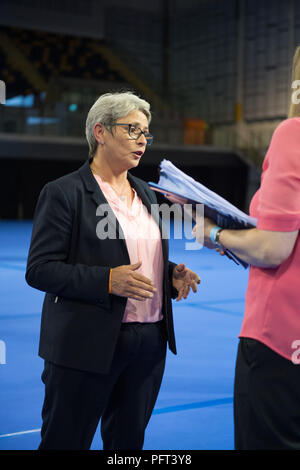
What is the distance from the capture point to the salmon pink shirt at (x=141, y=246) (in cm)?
240

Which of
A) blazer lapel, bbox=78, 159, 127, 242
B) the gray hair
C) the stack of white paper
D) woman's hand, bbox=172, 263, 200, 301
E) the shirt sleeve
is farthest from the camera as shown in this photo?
woman's hand, bbox=172, 263, 200, 301

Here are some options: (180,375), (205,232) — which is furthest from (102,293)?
(180,375)

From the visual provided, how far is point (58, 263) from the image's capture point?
7.50 ft

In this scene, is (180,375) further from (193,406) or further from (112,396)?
(112,396)

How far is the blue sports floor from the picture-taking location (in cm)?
345

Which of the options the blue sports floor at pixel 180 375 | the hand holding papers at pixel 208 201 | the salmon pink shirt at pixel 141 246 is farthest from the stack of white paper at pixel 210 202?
the blue sports floor at pixel 180 375

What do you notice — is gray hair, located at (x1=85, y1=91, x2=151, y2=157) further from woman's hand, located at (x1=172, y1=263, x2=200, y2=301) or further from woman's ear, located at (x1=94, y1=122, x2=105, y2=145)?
woman's hand, located at (x1=172, y1=263, x2=200, y2=301)

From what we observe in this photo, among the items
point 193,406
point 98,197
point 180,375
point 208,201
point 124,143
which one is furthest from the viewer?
point 180,375

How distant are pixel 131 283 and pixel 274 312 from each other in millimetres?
662

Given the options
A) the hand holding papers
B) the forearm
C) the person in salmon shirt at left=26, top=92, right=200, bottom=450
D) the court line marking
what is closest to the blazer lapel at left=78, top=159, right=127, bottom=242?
the person in salmon shirt at left=26, top=92, right=200, bottom=450

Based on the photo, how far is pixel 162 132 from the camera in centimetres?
2317

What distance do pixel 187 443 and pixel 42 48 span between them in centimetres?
2694

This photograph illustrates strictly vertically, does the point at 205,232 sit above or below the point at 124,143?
below

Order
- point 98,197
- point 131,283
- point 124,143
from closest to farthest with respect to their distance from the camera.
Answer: point 131,283
point 98,197
point 124,143
